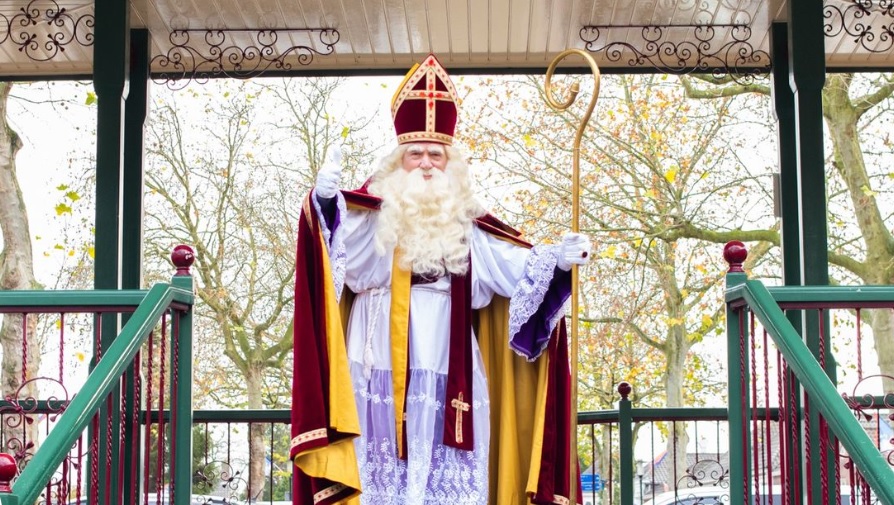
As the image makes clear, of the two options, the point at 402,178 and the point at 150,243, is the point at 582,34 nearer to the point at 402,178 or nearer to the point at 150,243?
the point at 402,178

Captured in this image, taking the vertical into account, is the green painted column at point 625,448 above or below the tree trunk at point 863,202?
below

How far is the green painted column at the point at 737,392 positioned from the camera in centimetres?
443

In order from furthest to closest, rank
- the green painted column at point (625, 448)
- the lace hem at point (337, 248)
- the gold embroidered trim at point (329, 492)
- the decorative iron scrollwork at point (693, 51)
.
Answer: the decorative iron scrollwork at point (693, 51) < the green painted column at point (625, 448) < the lace hem at point (337, 248) < the gold embroidered trim at point (329, 492)

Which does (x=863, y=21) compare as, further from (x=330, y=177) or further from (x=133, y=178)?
(x=133, y=178)

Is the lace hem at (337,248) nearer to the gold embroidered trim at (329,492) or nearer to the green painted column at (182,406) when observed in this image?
the green painted column at (182,406)

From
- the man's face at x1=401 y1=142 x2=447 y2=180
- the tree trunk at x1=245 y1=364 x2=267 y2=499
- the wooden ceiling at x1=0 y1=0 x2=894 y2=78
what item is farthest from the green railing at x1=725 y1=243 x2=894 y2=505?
the tree trunk at x1=245 y1=364 x2=267 y2=499

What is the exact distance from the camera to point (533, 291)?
4.94m

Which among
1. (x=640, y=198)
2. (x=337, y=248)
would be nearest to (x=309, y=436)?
(x=337, y=248)

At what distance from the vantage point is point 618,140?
1466 centimetres

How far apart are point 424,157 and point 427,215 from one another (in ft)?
0.88

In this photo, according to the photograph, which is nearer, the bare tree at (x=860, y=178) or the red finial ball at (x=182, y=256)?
the red finial ball at (x=182, y=256)

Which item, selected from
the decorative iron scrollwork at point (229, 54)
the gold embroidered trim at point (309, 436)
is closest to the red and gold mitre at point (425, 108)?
the gold embroidered trim at point (309, 436)

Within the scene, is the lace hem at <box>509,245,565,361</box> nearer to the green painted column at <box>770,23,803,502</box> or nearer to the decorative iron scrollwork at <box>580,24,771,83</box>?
the green painted column at <box>770,23,803,502</box>

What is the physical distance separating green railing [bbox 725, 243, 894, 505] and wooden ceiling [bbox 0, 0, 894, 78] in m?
3.00
